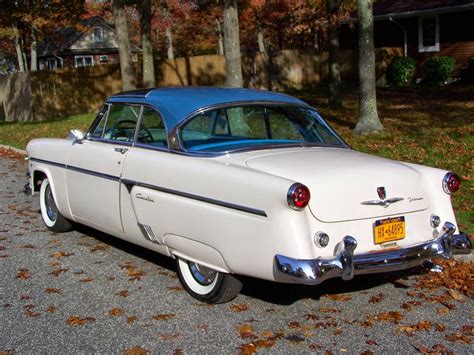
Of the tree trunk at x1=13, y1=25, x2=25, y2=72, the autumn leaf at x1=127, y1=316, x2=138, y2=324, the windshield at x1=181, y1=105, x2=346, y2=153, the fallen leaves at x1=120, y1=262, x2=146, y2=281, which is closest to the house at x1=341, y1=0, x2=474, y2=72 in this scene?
the tree trunk at x1=13, y1=25, x2=25, y2=72

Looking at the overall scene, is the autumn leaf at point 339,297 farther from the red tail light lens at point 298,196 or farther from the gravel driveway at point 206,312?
the red tail light lens at point 298,196

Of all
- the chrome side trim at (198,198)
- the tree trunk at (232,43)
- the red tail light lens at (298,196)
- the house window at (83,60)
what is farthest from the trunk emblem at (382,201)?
the house window at (83,60)

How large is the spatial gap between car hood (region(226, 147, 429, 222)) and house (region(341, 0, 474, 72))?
19691 millimetres

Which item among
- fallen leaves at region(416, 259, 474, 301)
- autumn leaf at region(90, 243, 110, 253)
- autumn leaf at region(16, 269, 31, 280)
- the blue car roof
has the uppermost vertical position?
the blue car roof

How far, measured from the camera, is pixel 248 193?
4.39 metres

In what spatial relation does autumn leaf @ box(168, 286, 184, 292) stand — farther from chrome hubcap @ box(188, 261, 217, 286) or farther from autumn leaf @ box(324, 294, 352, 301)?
autumn leaf @ box(324, 294, 352, 301)

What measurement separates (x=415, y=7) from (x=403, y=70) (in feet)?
8.08

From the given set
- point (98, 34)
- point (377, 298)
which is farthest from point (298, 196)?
point (98, 34)

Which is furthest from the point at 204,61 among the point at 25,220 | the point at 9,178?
the point at 25,220

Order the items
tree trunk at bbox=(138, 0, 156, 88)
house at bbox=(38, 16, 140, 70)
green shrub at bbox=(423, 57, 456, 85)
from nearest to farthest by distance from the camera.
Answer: tree trunk at bbox=(138, 0, 156, 88) < green shrub at bbox=(423, 57, 456, 85) < house at bbox=(38, 16, 140, 70)

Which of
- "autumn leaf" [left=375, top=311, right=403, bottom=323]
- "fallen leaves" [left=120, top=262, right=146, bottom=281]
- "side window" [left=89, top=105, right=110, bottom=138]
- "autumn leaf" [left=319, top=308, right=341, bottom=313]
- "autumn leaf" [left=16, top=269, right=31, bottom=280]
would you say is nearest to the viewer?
"autumn leaf" [left=375, top=311, right=403, bottom=323]

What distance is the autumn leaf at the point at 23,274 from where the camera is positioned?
230 inches

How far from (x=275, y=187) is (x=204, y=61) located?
2457 centimetres

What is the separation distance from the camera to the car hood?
4406 mm
